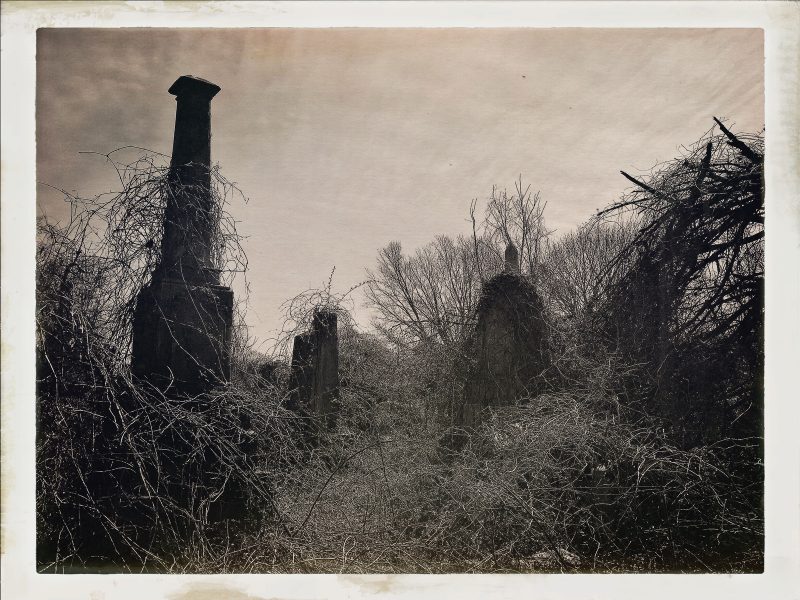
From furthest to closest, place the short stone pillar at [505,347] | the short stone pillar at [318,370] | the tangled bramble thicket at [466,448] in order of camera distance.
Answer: the short stone pillar at [318,370] → the short stone pillar at [505,347] → the tangled bramble thicket at [466,448]

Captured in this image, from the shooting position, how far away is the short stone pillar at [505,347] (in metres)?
6.91

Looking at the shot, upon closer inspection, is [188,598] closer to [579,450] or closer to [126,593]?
[126,593]

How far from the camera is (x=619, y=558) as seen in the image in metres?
4.48

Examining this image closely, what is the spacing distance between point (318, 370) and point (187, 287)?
3144 mm

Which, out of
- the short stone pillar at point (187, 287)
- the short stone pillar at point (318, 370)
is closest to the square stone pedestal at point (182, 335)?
the short stone pillar at point (187, 287)

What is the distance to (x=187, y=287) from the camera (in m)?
4.68

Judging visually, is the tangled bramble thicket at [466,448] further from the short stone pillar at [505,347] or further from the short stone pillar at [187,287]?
the short stone pillar at [505,347]

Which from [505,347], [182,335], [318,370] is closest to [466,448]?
[505,347]

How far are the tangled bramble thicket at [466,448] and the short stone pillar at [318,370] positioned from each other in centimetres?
167

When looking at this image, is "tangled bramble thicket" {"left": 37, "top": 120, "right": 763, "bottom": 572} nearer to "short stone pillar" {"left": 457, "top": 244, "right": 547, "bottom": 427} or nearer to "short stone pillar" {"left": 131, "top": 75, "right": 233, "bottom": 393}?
"short stone pillar" {"left": 131, "top": 75, "right": 233, "bottom": 393}

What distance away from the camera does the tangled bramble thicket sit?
4.16 meters

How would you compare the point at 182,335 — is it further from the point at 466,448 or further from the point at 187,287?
the point at 466,448

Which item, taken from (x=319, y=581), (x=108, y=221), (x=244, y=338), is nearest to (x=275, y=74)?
(x=108, y=221)

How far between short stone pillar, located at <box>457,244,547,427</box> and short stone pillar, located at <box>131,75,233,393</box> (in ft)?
11.1
